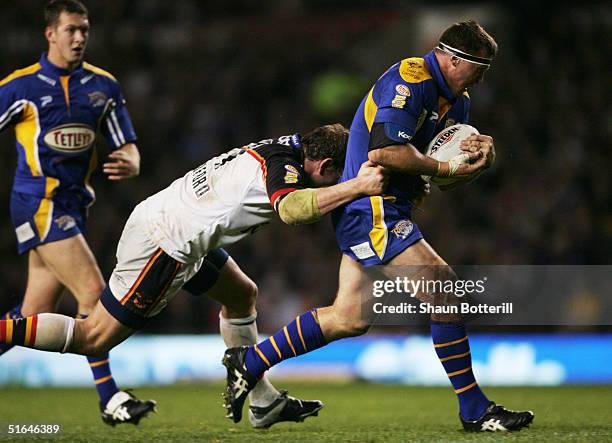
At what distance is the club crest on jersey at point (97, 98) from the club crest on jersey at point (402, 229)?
234cm

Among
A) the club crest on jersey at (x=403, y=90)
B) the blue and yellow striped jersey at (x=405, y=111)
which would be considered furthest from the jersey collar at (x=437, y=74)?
the club crest on jersey at (x=403, y=90)

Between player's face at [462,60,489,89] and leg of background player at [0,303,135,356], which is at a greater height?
player's face at [462,60,489,89]

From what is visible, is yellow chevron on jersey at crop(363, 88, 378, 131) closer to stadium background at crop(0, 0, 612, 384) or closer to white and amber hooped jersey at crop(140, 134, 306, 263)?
white and amber hooped jersey at crop(140, 134, 306, 263)

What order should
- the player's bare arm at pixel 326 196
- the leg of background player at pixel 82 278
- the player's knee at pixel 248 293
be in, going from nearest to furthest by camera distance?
the player's bare arm at pixel 326 196 < the player's knee at pixel 248 293 < the leg of background player at pixel 82 278

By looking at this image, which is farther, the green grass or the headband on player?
the headband on player

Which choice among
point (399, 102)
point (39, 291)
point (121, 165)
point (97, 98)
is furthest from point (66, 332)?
point (399, 102)

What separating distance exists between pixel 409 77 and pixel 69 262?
2.43m

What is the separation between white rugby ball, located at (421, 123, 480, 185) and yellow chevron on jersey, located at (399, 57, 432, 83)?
0.32 meters

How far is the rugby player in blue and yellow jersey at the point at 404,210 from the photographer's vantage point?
5.05 metres

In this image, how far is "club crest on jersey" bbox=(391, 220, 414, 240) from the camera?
17.0 ft

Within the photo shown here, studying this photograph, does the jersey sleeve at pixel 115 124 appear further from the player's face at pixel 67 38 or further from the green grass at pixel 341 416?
the green grass at pixel 341 416

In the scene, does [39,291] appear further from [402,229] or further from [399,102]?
[399,102]

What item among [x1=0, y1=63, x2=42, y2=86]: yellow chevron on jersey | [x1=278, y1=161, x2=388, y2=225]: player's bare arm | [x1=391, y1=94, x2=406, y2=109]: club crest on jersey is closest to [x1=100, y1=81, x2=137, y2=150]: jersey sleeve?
[x1=0, y1=63, x2=42, y2=86]: yellow chevron on jersey

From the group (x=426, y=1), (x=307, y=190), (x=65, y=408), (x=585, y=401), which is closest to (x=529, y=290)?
(x=585, y=401)
